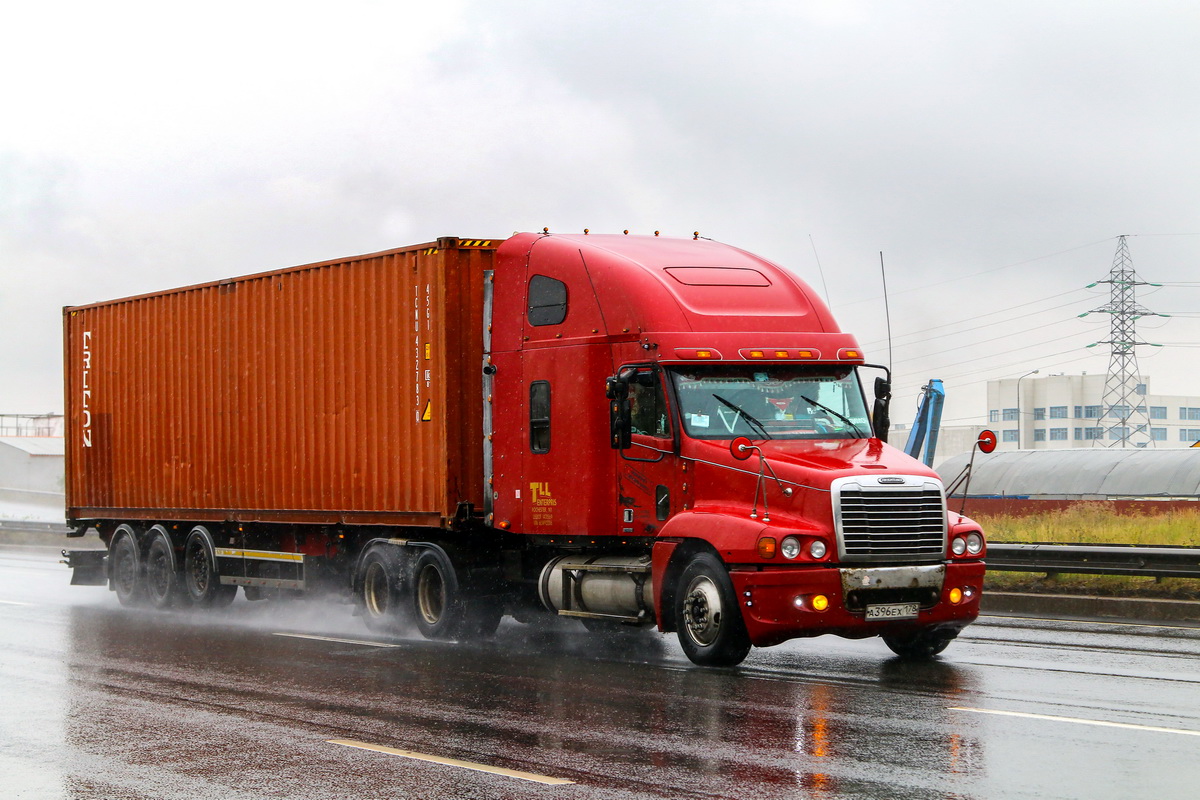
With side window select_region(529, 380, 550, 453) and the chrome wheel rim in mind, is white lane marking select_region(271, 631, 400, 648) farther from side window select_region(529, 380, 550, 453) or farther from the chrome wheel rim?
the chrome wheel rim

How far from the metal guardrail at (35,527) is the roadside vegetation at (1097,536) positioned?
77.3 ft

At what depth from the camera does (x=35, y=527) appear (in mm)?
38469

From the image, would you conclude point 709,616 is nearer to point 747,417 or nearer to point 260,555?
point 747,417

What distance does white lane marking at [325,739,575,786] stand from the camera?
7527 mm

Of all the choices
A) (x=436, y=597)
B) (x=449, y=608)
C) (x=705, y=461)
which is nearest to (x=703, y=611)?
(x=705, y=461)

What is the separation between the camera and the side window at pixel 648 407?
40.3 ft

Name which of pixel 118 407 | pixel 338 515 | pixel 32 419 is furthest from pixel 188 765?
pixel 32 419

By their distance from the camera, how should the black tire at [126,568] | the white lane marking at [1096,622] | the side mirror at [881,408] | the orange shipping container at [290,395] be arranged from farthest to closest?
the black tire at [126,568], the orange shipping container at [290,395], the white lane marking at [1096,622], the side mirror at [881,408]

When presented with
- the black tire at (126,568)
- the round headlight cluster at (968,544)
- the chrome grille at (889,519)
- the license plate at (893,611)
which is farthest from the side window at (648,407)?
the black tire at (126,568)

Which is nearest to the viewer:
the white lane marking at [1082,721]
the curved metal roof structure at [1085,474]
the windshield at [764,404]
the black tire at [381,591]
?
the white lane marking at [1082,721]

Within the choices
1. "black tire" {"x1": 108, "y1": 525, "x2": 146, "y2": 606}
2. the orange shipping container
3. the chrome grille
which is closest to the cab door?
the chrome grille

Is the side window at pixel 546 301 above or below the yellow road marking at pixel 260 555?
above

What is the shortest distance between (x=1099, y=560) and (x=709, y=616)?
24.5 ft

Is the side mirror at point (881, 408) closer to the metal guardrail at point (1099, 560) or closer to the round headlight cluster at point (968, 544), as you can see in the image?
the round headlight cluster at point (968, 544)
